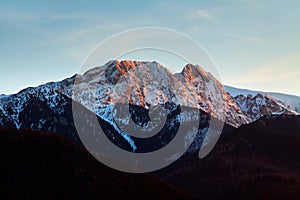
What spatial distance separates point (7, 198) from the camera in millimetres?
199625

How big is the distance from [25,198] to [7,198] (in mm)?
8422

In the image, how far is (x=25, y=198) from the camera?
19862 centimetres
